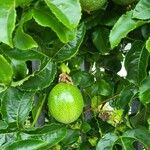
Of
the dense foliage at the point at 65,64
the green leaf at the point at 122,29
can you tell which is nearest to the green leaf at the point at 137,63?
the dense foliage at the point at 65,64

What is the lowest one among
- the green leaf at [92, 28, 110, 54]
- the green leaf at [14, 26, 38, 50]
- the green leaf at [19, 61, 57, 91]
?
the green leaf at [19, 61, 57, 91]

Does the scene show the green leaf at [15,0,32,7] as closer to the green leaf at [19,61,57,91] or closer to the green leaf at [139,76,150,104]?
the green leaf at [19,61,57,91]

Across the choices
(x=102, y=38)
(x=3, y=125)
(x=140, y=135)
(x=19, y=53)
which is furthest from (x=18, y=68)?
(x=140, y=135)

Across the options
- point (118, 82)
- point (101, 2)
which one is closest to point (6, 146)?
point (101, 2)

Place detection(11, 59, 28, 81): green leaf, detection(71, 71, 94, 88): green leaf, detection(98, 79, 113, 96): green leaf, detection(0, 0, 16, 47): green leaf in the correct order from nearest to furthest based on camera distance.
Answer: detection(0, 0, 16, 47): green leaf
detection(11, 59, 28, 81): green leaf
detection(71, 71, 94, 88): green leaf
detection(98, 79, 113, 96): green leaf

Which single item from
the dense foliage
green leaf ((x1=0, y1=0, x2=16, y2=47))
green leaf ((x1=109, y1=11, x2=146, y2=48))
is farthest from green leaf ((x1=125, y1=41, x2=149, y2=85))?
green leaf ((x1=0, y1=0, x2=16, y2=47))

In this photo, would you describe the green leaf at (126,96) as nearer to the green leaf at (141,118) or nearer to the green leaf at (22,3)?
the green leaf at (141,118)
